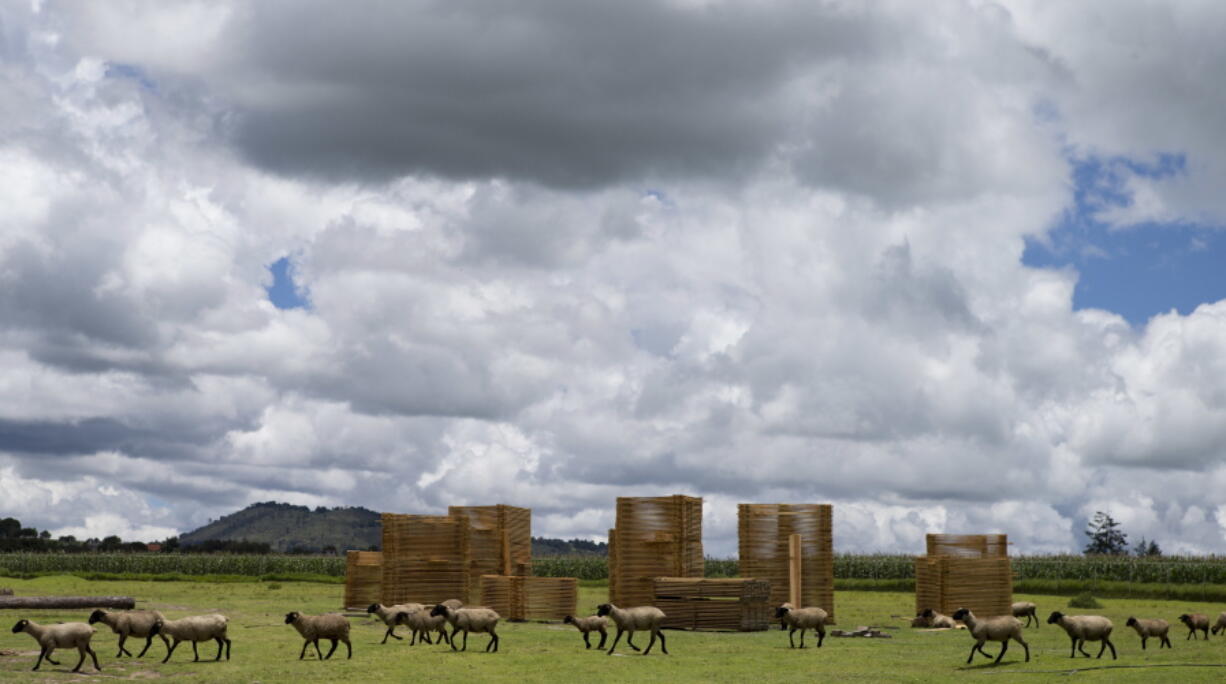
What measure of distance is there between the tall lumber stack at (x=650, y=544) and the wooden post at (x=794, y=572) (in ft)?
10.7

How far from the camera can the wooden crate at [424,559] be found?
45.2 metres

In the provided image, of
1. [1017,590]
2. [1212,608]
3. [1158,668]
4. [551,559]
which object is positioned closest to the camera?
[1158,668]

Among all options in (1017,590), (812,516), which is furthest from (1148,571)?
(812,516)

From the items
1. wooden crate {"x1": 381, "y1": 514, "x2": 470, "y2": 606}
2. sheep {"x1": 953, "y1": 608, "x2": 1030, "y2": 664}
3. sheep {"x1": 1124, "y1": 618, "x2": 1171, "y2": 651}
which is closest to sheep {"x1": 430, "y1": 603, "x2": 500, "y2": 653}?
sheep {"x1": 953, "y1": 608, "x2": 1030, "y2": 664}

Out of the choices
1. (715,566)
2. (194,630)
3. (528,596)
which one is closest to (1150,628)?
(528,596)

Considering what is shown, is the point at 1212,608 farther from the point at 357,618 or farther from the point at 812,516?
the point at 357,618

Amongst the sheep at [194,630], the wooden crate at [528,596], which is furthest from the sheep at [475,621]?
the wooden crate at [528,596]

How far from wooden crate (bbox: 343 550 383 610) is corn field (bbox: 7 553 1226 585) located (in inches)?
1582

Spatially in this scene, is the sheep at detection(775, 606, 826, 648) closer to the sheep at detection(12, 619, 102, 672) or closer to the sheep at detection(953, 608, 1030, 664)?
the sheep at detection(953, 608, 1030, 664)

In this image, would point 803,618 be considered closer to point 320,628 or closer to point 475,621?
point 475,621

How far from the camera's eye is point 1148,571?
235ft

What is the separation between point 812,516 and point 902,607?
618 inches

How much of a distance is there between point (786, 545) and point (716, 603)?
5496 millimetres

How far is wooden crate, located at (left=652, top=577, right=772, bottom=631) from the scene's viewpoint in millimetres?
40500
